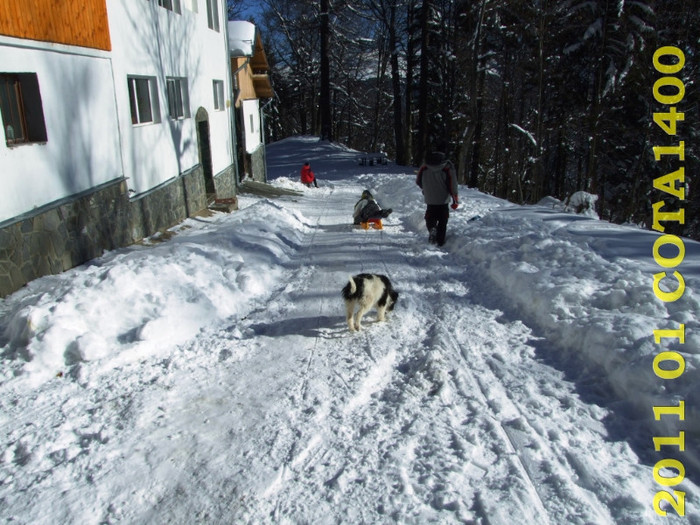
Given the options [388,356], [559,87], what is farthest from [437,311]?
[559,87]

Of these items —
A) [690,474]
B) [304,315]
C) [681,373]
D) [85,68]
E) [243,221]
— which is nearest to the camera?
[690,474]

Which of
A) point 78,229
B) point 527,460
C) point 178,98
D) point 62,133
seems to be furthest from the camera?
point 178,98

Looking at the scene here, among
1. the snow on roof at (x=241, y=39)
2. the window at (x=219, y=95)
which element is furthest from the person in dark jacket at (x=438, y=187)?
the snow on roof at (x=241, y=39)

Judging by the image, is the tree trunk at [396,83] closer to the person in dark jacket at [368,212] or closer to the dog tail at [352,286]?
the person in dark jacket at [368,212]

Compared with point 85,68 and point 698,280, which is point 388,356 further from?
point 85,68

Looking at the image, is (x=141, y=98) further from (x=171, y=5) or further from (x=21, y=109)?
(x=21, y=109)

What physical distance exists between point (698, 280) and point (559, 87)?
72.5 feet

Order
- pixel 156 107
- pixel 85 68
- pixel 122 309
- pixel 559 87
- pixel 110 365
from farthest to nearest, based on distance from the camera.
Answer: pixel 559 87 → pixel 156 107 → pixel 85 68 → pixel 122 309 → pixel 110 365

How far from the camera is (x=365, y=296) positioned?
5027 millimetres

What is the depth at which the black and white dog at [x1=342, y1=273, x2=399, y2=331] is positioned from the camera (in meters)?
4.97

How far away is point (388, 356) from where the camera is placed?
459 centimetres

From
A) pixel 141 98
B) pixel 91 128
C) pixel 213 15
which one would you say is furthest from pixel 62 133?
pixel 213 15

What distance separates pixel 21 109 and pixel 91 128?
143cm

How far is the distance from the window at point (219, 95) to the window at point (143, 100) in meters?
5.49
